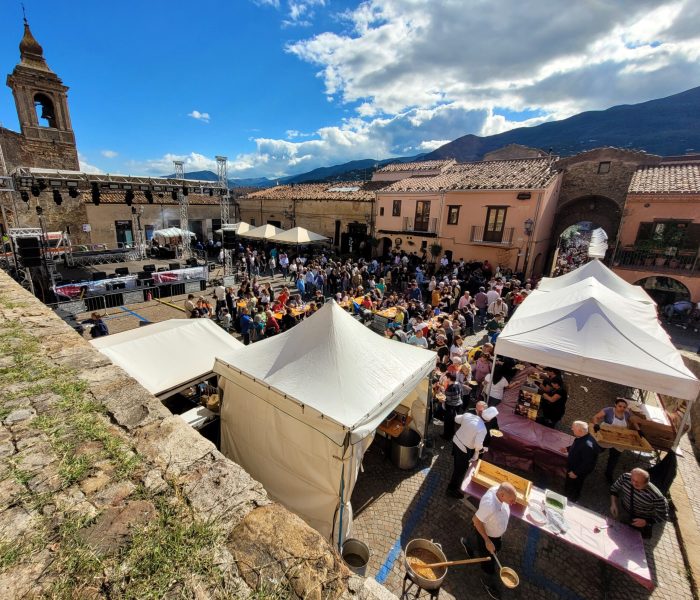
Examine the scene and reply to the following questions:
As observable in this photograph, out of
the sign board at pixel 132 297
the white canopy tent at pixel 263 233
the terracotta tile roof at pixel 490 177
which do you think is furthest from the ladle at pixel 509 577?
the white canopy tent at pixel 263 233

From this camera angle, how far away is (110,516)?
172cm

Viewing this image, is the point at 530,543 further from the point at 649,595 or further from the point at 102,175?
the point at 102,175

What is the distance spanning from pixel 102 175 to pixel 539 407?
18.9 m

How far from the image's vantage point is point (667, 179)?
16266mm

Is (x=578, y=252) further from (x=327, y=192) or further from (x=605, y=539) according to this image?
(x=605, y=539)

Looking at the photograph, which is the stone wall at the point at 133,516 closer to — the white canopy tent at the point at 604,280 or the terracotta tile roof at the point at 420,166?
the white canopy tent at the point at 604,280

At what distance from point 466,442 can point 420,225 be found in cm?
1803

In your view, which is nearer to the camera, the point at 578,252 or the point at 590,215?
the point at 590,215

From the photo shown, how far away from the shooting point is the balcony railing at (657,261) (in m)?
14.9

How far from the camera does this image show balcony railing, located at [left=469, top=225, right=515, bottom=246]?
17.7 m

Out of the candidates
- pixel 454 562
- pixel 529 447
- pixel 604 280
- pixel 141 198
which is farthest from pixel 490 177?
pixel 141 198

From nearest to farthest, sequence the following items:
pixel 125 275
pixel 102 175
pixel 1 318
Answer: pixel 1 318 → pixel 102 175 → pixel 125 275

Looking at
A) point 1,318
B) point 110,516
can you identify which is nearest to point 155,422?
point 110,516

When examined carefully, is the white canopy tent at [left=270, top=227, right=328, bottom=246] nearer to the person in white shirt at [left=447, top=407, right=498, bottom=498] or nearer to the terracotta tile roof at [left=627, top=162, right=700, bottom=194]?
the person in white shirt at [left=447, top=407, right=498, bottom=498]
